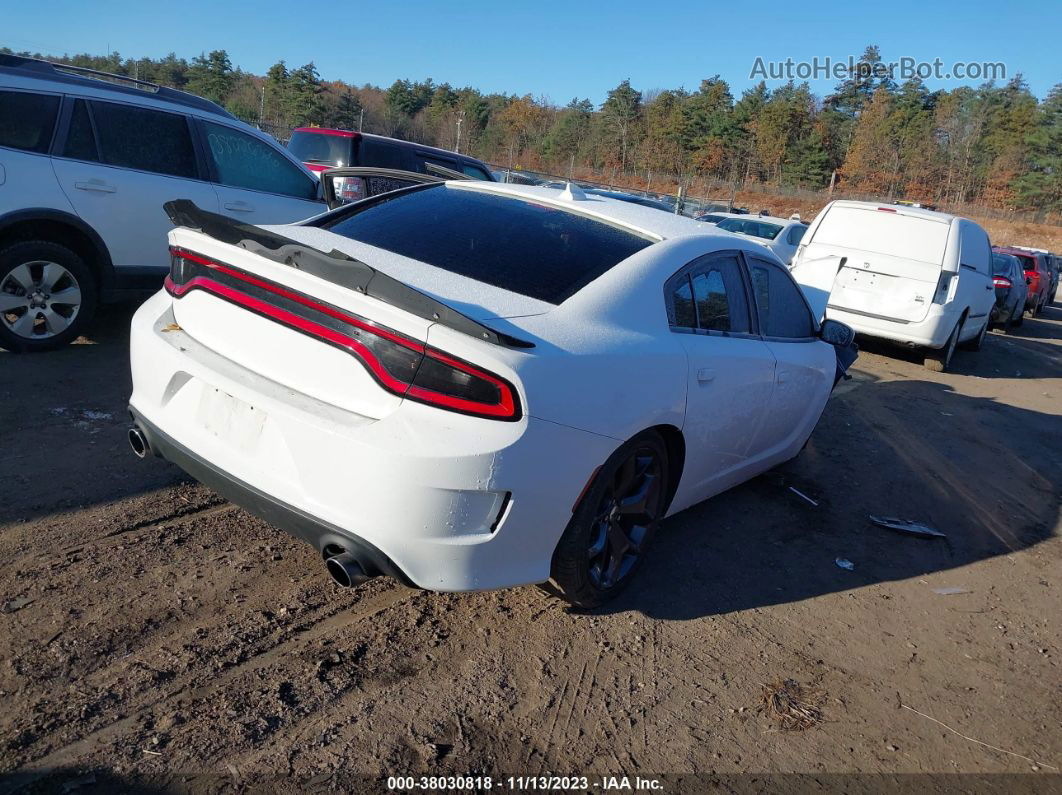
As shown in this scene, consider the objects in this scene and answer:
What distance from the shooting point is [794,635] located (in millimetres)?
3465

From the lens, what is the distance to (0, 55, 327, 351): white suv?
5.28 meters

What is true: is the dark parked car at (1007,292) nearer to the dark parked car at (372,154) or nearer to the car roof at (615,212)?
the dark parked car at (372,154)

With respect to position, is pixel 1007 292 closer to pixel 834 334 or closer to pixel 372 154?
pixel 372 154

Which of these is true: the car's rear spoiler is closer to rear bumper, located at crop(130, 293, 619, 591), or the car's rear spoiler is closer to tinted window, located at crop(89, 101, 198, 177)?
rear bumper, located at crop(130, 293, 619, 591)

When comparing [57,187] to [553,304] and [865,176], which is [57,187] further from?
[865,176]

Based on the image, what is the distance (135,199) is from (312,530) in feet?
14.1

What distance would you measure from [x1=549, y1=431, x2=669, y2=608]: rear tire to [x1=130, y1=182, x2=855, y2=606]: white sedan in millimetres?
10

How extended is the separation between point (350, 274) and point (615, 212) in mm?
1688

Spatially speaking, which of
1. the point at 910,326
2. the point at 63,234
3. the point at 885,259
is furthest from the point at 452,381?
the point at 885,259

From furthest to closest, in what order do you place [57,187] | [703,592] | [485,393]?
[57,187]
[703,592]
[485,393]

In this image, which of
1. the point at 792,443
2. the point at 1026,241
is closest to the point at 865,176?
the point at 1026,241

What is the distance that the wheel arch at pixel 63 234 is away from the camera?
5.21 m

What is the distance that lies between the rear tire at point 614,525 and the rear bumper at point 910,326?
23.4ft

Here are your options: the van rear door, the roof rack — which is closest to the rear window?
the van rear door
